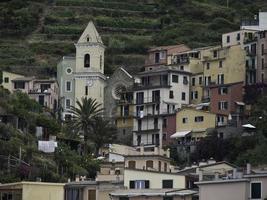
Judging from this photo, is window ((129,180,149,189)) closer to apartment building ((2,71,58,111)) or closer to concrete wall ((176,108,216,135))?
concrete wall ((176,108,216,135))

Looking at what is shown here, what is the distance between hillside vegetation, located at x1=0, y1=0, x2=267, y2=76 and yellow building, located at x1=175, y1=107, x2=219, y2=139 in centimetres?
2042

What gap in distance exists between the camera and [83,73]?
350ft

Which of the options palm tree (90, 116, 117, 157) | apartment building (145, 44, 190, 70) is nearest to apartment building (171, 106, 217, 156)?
palm tree (90, 116, 117, 157)

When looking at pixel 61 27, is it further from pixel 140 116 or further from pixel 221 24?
pixel 140 116

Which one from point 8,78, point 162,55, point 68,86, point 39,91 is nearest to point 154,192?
point 39,91

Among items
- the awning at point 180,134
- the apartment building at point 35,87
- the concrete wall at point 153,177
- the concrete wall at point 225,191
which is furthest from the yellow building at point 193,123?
the concrete wall at point 225,191

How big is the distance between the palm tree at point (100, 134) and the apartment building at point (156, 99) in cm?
477

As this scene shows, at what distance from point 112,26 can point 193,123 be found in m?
35.8

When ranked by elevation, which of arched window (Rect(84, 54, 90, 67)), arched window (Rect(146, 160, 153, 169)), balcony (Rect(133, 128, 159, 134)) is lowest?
arched window (Rect(146, 160, 153, 169))

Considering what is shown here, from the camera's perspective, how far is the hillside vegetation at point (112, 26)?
391 feet

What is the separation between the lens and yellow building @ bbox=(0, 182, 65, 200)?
64.7 metres

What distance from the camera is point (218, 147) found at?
87.3 metres

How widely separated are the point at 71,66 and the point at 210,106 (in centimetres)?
1539

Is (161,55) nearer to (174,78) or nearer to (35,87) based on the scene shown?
(174,78)
